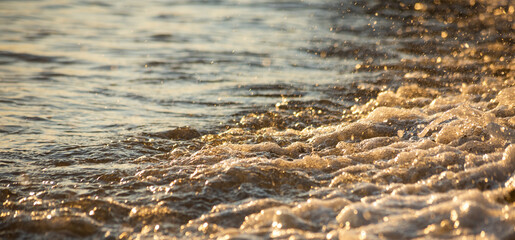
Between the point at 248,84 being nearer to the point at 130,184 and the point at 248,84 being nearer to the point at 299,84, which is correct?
the point at 299,84

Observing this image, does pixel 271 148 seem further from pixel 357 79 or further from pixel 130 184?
pixel 357 79

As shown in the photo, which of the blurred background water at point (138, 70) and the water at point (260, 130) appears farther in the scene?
the blurred background water at point (138, 70)

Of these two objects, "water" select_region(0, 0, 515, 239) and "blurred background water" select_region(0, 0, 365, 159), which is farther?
"blurred background water" select_region(0, 0, 365, 159)

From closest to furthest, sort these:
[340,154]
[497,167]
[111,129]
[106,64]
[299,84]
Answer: [497,167] < [340,154] < [111,129] < [299,84] < [106,64]

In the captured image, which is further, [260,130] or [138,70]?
[138,70]

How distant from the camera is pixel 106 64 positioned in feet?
22.8

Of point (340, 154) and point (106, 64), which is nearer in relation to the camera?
point (340, 154)

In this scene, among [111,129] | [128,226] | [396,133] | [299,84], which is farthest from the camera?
[299,84]

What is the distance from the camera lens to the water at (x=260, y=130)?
2.57m

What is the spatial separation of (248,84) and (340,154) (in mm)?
2581

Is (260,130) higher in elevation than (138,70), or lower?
lower

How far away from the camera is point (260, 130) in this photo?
4.36 metres

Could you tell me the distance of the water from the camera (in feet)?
8.44

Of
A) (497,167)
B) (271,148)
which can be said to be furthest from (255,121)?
(497,167)
